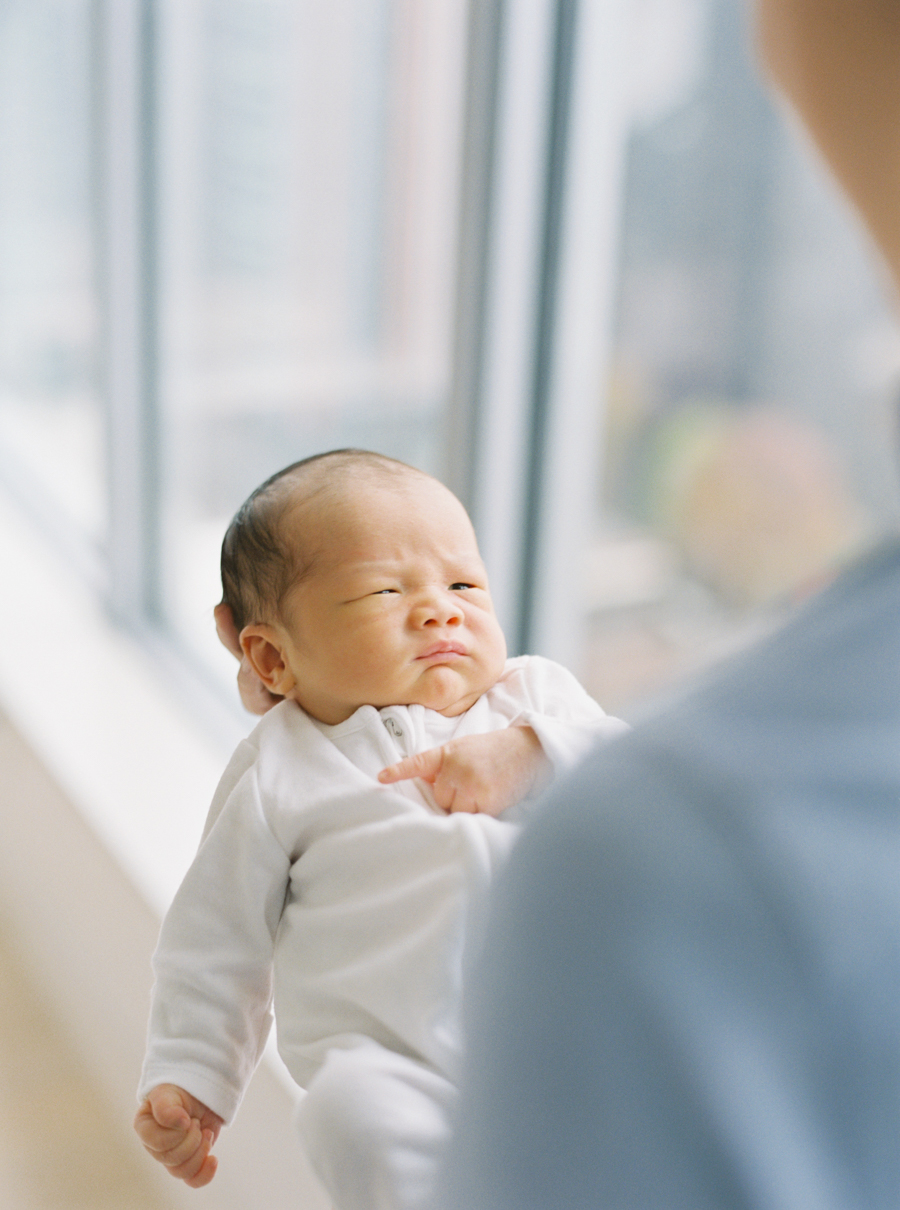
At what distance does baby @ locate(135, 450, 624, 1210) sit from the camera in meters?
0.60

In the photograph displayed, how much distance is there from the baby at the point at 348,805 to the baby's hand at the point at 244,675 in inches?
0.7

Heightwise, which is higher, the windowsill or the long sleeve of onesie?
the long sleeve of onesie

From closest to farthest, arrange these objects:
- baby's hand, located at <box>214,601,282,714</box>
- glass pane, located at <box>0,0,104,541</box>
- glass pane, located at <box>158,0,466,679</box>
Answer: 1. baby's hand, located at <box>214,601,282,714</box>
2. glass pane, located at <box>158,0,466,679</box>
3. glass pane, located at <box>0,0,104,541</box>

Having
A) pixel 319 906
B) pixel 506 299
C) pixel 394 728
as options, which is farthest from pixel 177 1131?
pixel 506 299

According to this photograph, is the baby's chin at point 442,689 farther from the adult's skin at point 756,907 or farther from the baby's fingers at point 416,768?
the adult's skin at point 756,907

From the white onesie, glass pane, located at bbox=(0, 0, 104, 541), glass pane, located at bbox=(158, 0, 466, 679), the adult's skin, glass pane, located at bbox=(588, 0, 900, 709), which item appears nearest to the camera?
the adult's skin

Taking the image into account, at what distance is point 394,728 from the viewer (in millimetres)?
673

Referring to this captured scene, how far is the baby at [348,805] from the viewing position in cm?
60

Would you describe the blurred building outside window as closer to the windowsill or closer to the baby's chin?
the windowsill

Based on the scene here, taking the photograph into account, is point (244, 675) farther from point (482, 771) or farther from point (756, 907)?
point (756, 907)

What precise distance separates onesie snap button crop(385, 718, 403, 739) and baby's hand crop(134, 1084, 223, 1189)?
0.21 meters

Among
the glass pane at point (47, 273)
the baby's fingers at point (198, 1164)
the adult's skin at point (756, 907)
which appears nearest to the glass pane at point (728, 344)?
the baby's fingers at point (198, 1164)

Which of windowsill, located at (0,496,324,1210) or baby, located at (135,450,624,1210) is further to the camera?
windowsill, located at (0,496,324,1210)

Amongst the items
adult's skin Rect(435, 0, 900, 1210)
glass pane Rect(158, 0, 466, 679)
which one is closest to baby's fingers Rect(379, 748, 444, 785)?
adult's skin Rect(435, 0, 900, 1210)
